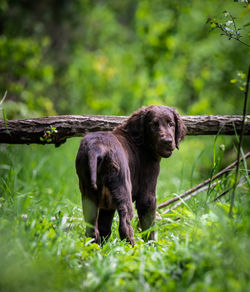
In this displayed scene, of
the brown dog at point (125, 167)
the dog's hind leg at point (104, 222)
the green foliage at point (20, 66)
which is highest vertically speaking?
the green foliage at point (20, 66)

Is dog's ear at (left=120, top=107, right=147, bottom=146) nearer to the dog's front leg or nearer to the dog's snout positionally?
the dog's snout

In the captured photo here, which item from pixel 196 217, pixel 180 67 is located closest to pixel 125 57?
pixel 180 67

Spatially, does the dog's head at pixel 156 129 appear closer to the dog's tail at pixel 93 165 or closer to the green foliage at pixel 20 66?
the dog's tail at pixel 93 165

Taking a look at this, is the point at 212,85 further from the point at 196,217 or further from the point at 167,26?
the point at 196,217

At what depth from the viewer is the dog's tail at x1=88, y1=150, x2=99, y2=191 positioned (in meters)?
2.89

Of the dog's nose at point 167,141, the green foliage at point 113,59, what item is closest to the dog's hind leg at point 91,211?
the dog's nose at point 167,141

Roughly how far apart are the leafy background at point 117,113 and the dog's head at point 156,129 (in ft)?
1.67

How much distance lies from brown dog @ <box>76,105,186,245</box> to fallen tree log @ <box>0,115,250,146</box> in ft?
1.31

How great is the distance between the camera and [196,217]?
3006 millimetres

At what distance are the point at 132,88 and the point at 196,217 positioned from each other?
1038cm

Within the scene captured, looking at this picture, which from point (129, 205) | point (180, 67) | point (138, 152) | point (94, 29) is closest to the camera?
point (129, 205)

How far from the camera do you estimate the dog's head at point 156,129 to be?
373 cm

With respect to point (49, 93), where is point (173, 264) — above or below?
Answer: below

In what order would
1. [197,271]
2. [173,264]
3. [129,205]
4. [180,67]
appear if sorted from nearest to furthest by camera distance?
[197,271]
[173,264]
[129,205]
[180,67]
